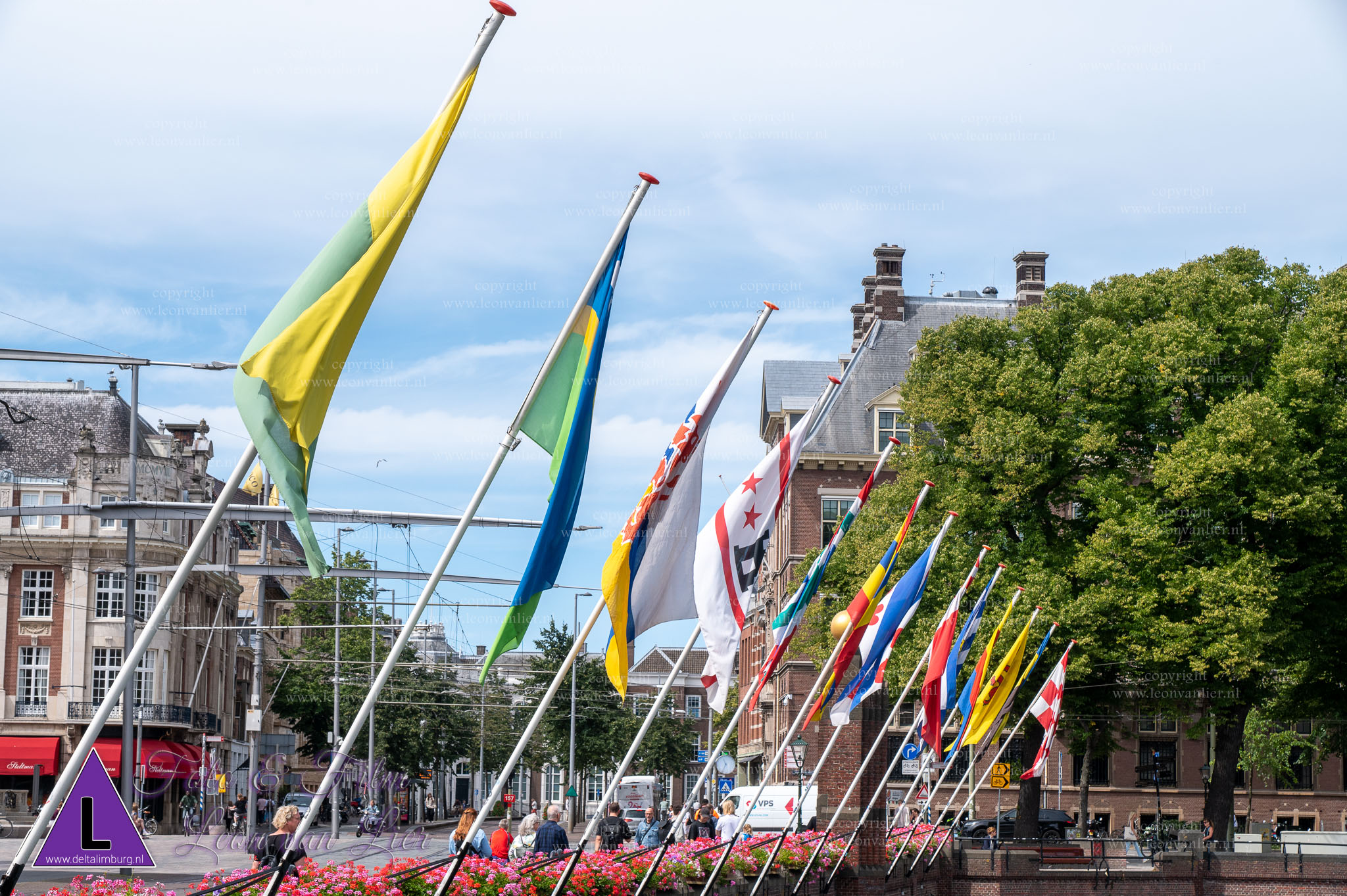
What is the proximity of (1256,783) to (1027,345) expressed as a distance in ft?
108

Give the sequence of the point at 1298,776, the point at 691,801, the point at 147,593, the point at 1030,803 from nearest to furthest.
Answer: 1. the point at 691,801
2. the point at 1030,803
3. the point at 1298,776
4. the point at 147,593

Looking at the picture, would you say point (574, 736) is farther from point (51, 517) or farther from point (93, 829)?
point (93, 829)

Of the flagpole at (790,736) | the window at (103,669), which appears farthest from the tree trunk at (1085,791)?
the window at (103,669)

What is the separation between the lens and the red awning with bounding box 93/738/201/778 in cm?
5969

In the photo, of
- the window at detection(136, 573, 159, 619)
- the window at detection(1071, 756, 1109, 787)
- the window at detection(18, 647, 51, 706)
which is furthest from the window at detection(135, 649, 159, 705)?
the window at detection(1071, 756, 1109, 787)

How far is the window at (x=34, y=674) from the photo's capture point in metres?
63.3

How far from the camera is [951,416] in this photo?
1534 inches

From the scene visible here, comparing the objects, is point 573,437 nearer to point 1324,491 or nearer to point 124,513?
point 124,513

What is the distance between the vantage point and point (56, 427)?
67500mm

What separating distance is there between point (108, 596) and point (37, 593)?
114 inches

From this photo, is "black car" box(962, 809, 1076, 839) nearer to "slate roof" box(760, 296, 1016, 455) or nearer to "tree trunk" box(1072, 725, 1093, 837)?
"tree trunk" box(1072, 725, 1093, 837)

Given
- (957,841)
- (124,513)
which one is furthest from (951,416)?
(124,513)

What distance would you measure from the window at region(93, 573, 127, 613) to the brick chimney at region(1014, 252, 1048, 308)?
40580 millimetres

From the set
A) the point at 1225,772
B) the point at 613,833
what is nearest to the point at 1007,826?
the point at 1225,772
